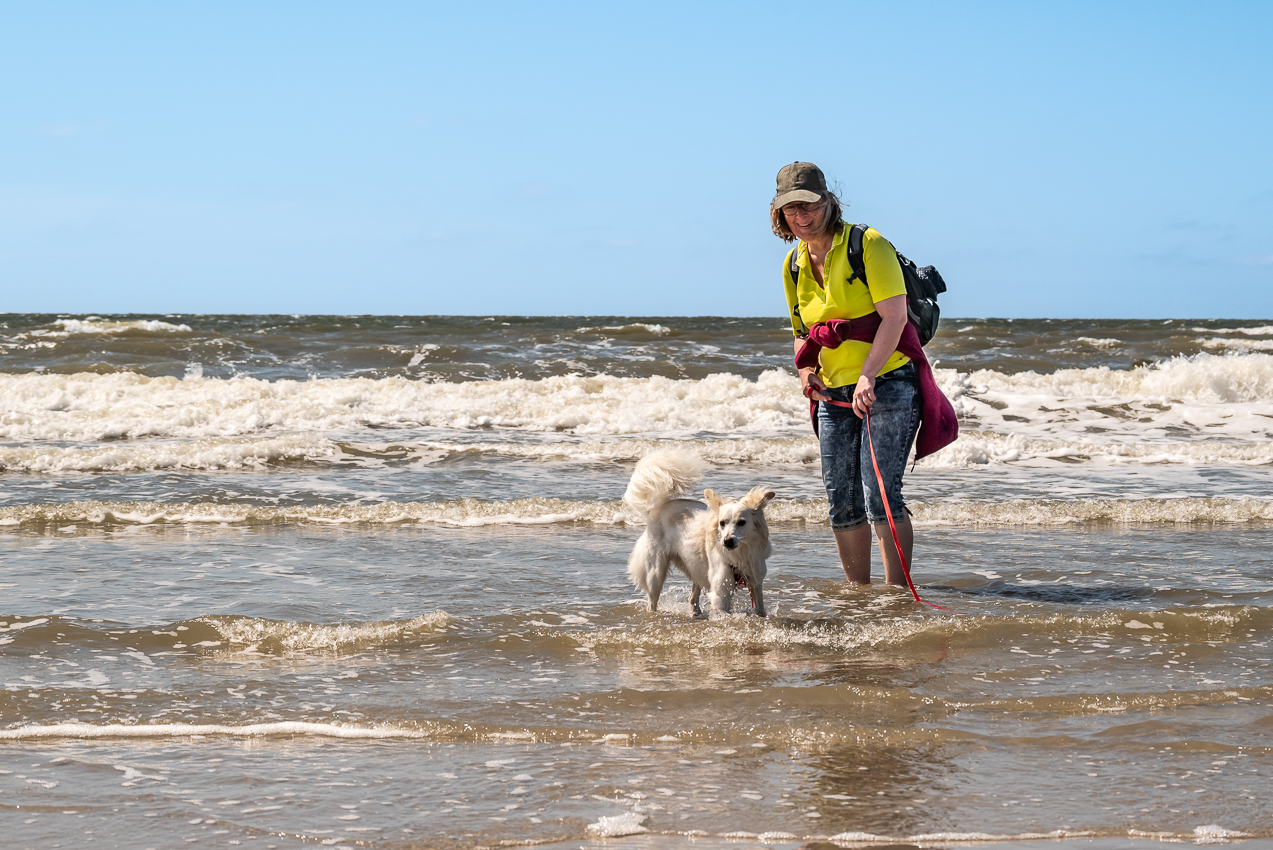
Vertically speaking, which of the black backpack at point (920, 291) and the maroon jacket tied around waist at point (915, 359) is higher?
the black backpack at point (920, 291)

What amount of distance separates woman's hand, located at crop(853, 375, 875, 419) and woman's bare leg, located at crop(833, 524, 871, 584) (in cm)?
92

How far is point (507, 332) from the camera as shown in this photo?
104 feet

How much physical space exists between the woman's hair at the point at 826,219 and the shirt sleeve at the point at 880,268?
153 mm

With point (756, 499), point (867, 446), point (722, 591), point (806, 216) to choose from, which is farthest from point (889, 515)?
point (806, 216)

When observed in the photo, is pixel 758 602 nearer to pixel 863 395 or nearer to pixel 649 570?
pixel 649 570

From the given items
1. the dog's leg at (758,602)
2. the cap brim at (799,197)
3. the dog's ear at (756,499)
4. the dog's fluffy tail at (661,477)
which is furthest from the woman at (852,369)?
the dog's fluffy tail at (661,477)

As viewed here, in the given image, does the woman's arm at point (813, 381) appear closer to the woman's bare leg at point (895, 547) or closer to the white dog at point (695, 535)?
the white dog at point (695, 535)

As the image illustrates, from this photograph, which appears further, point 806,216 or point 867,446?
point 867,446

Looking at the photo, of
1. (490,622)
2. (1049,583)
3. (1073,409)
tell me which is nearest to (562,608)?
(490,622)

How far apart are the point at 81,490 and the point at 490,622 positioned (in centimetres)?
628

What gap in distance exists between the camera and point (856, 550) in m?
6.00

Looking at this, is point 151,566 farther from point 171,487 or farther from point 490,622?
point 171,487

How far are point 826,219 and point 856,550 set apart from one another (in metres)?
1.86

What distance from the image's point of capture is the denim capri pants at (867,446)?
5512mm
